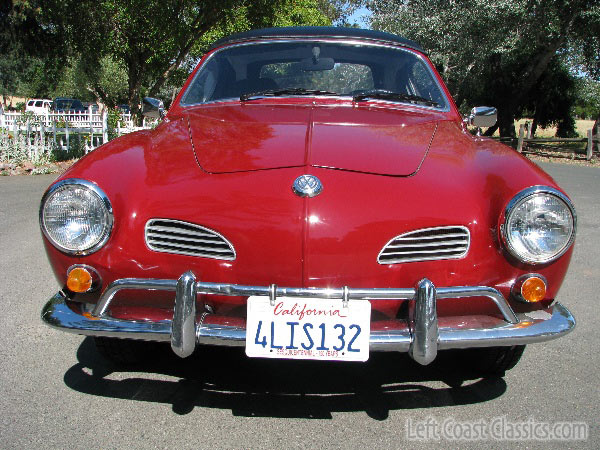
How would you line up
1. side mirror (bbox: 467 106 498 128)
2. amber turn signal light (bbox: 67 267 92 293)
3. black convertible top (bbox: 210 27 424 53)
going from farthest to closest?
side mirror (bbox: 467 106 498 128), black convertible top (bbox: 210 27 424 53), amber turn signal light (bbox: 67 267 92 293)

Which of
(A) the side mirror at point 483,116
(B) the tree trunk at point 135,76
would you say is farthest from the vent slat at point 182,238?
(B) the tree trunk at point 135,76

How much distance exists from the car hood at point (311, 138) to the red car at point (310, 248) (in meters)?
0.01

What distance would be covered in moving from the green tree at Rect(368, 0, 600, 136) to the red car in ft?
56.6

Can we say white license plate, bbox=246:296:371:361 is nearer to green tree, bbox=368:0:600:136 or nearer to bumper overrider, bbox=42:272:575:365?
bumper overrider, bbox=42:272:575:365

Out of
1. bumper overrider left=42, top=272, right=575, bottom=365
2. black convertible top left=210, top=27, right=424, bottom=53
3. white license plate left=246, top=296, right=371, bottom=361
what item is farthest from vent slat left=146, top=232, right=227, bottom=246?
black convertible top left=210, top=27, right=424, bottom=53

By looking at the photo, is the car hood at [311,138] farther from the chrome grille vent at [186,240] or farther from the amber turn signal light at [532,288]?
the amber turn signal light at [532,288]

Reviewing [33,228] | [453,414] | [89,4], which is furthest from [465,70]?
[453,414]

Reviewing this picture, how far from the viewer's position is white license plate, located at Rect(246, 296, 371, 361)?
2.06 metres

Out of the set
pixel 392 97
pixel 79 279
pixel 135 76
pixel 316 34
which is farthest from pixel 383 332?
pixel 135 76

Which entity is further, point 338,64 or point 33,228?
point 33,228

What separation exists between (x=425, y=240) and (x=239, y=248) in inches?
27.1

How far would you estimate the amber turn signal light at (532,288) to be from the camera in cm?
225

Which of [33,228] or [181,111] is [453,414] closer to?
[181,111]

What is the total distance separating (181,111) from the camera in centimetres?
339
